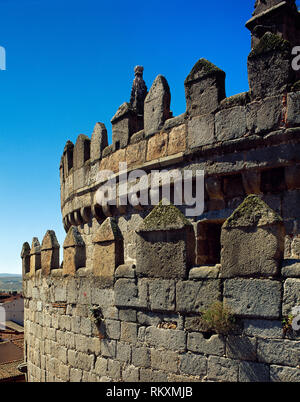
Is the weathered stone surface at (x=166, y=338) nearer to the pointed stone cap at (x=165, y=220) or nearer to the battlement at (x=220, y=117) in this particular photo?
the pointed stone cap at (x=165, y=220)

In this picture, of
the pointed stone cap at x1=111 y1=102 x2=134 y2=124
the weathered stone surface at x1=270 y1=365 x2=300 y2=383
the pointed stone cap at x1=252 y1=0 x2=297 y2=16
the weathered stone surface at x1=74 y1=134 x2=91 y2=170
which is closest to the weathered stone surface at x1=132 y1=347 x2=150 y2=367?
the weathered stone surface at x1=270 y1=365 x2=300 y2=383

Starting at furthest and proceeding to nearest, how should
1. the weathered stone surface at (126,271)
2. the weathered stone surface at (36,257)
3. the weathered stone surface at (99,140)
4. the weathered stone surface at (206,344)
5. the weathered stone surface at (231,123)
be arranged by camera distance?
1. the weathered stone surface at (36,257)
2. the weathered stone surface at (99,140)
3. the weathered stone surface at (231,123)
4. the weathered stone surface at (126,271)
5. the weathered stone surface at (206,344)

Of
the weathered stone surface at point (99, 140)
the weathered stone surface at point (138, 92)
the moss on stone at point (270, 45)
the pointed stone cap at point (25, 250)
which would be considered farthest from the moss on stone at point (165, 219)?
the pointed stone cap at point (25, 250)

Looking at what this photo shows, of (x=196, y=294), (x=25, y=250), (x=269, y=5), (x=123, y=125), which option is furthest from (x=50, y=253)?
(x=269, y=5)

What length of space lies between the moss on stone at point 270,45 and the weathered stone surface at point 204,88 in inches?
20.9

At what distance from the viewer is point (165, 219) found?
462 cm

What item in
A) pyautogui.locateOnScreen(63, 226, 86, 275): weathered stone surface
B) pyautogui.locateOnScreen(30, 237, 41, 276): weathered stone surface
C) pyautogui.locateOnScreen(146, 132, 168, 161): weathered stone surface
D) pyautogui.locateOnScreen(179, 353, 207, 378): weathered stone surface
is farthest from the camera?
pyautogui.locateOnScreen(30, 237, 41, 276): weathered stone surface

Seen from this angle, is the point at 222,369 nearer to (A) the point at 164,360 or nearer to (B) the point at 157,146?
(A) the point at 164,360

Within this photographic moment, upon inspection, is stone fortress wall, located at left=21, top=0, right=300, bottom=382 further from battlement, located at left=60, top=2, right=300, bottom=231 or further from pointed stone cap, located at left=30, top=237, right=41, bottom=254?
pointed stone cap, located at left=30, top=237, right=41, bottom=254

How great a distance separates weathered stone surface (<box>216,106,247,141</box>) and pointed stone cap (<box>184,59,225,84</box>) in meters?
0.55

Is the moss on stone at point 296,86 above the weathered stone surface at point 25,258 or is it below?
above

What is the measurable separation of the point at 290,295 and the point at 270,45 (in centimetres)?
295

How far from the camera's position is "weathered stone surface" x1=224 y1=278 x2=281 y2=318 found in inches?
148

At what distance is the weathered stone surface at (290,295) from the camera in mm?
3615
